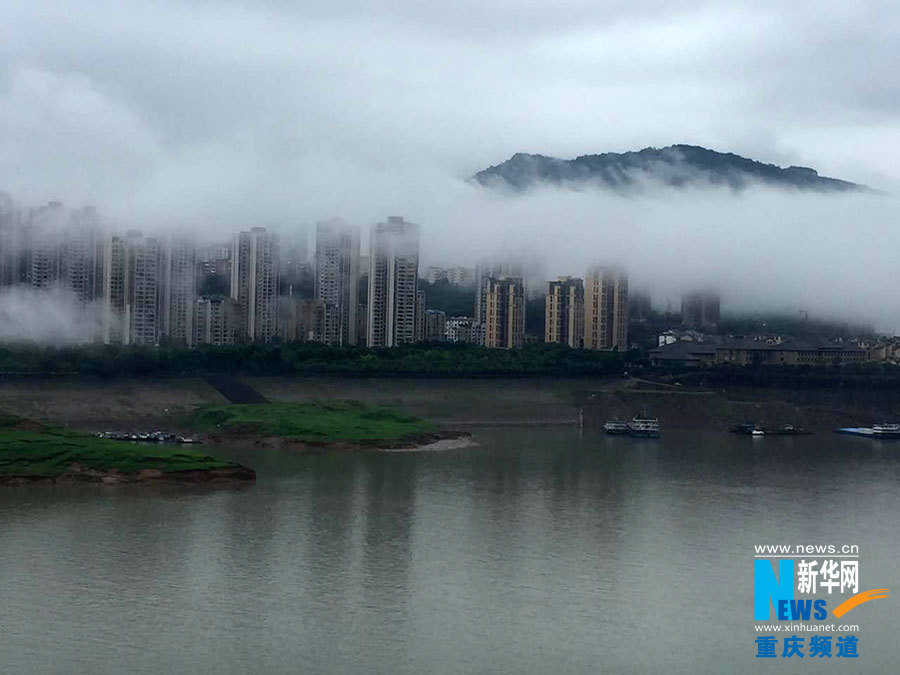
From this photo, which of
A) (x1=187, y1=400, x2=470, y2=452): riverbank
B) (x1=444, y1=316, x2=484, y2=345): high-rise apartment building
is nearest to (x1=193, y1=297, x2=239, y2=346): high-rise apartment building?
(x1=444, y1=316, x2=484, y2=345): high-rise apartment building

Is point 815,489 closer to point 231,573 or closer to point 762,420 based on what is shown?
point 231,573

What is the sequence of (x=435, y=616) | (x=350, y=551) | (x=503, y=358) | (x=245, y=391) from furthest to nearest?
(x=503, y=358) → (x=245, y=391) → (x=350, y=551) → (x=435, y=616)

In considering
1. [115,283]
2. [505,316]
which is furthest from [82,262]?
[505,316]

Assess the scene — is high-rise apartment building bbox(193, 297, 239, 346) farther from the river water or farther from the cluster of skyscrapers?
the river water

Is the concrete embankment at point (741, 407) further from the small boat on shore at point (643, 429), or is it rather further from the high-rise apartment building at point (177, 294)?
the high-rise apartment building at point (177, 294)

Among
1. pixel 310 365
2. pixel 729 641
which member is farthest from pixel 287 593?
pixel 310 365

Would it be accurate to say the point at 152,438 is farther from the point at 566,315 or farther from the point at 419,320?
the point at 566,315

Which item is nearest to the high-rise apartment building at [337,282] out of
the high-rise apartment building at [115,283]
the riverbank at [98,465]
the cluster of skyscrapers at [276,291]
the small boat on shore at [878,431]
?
the cluster of skyscrapers at [276,291]

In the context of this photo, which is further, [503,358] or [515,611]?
[503,358]
